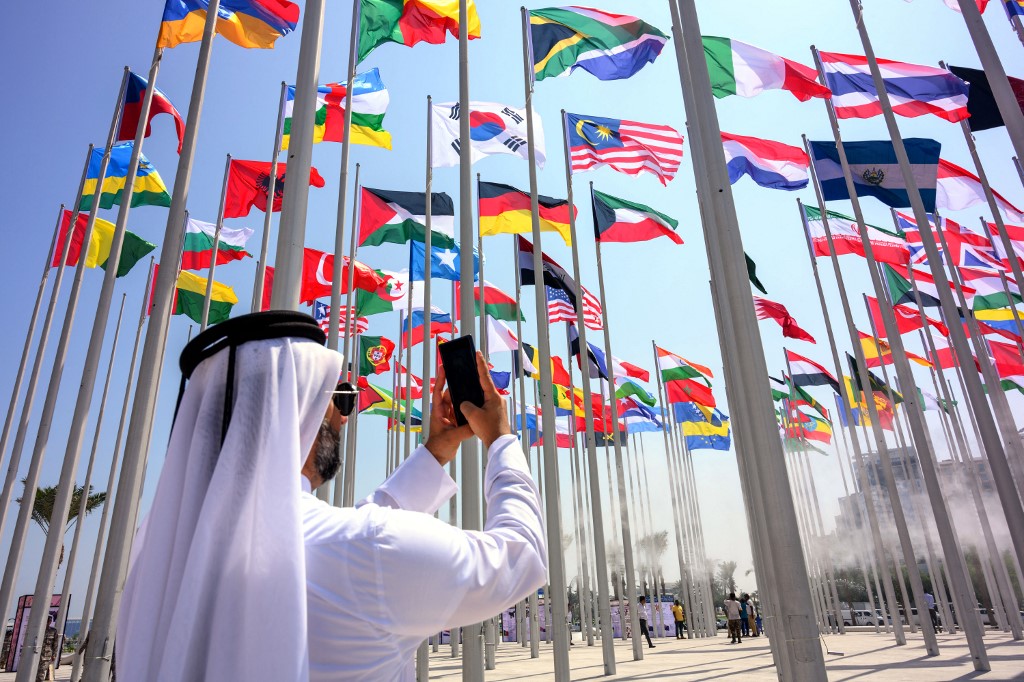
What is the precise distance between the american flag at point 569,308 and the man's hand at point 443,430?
12.6 metres

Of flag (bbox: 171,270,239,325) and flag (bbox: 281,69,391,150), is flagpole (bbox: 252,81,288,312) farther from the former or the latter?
flag (bbox: 171,270,239,325)

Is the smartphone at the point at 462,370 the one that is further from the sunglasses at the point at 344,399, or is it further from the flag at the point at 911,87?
the flag at the point at 911,87

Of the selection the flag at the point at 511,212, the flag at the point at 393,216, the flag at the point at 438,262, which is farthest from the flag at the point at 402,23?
the flag at the point at 438,262

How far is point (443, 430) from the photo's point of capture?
6.42 ft

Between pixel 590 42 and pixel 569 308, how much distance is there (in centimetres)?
678

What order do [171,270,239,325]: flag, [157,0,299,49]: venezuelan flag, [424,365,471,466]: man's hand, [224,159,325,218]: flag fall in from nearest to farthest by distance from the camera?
[424,365,471,466]: man's hand < [157,0,299,49]: venezuelan flag < [224,159,325,218]: flag < [171,270,239,325]: flag

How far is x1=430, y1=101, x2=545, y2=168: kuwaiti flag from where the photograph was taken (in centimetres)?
1116

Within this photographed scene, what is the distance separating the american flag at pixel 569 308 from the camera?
49.2 ft

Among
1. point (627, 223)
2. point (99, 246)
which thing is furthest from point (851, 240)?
point (99, 246)

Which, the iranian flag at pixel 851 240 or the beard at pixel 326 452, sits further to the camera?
the iranian flag at pixel 851 240

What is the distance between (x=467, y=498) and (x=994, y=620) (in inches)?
985

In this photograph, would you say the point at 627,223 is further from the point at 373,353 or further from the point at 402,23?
the point at 373,353

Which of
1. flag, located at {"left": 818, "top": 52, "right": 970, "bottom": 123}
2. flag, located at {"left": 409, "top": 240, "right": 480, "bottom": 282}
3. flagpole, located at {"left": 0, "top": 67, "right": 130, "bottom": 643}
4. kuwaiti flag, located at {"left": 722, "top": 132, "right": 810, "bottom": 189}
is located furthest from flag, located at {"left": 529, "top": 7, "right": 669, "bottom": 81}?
flagpole, located at {"left": 0, "top": 67, "right": 130, "bottom": 643}

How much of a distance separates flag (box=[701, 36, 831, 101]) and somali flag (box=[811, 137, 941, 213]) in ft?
6.74
